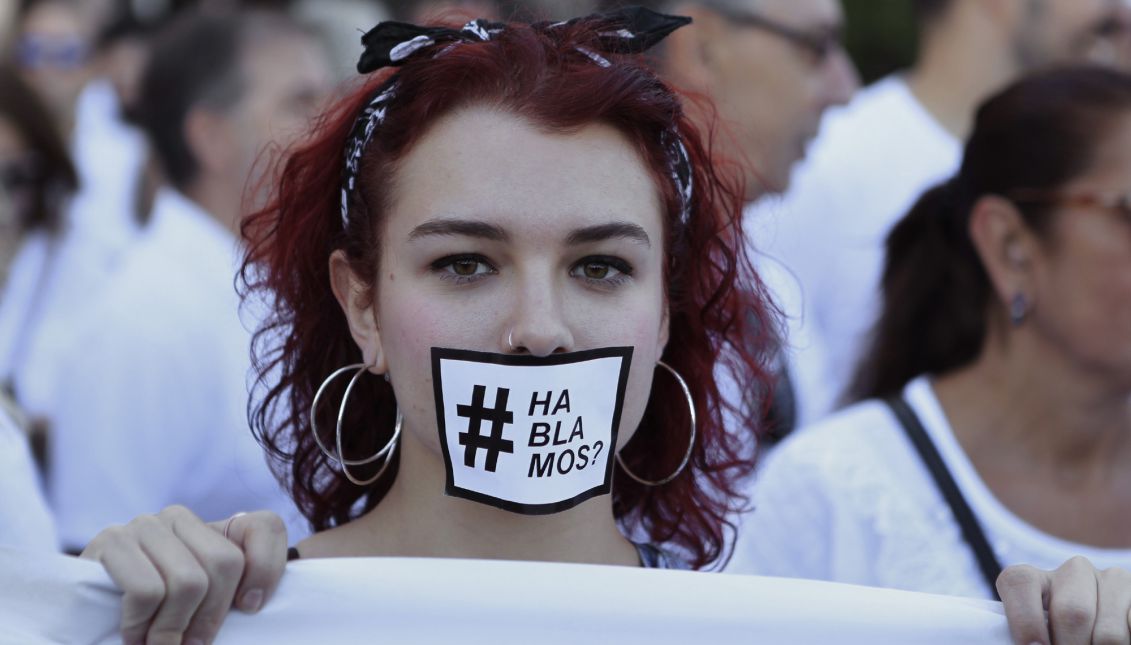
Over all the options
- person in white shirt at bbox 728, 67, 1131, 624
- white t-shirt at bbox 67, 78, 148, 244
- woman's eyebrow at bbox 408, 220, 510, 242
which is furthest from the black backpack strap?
white t-shirt at bbox 67, 78, 148, 244

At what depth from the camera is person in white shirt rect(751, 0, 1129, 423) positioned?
453 centimetres

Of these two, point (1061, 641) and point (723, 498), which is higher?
point (1061, 641)

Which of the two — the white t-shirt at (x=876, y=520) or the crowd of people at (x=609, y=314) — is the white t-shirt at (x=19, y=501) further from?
the white t-shirt at (x=876, y=520)

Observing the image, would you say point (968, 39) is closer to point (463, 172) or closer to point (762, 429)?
point (762, 429)

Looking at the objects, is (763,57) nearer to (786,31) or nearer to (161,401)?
(786,31)

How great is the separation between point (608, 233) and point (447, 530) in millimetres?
510

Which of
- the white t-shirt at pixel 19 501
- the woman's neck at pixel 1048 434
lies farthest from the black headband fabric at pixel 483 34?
the woman's neck at pixel 1048 434

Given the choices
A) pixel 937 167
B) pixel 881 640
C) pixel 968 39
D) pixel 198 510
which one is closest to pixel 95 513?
pixel 198 510

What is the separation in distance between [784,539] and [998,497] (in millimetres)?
438

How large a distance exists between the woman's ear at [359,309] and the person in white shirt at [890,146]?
215 centimetres

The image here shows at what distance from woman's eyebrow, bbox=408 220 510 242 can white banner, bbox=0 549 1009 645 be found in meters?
0.44

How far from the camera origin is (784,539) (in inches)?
114

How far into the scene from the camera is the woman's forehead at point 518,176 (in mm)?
1963

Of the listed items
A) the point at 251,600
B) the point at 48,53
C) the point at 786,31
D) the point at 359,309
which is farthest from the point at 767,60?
the point at 48,53
